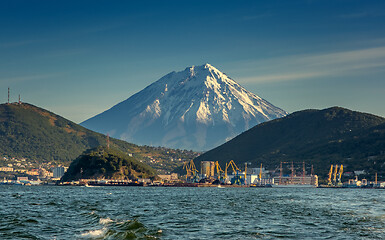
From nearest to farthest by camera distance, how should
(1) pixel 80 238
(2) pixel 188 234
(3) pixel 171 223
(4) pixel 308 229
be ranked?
(1) pixel 80 238, (2) pixel 188 234, (4) pixel 308 229, (3) pixel 171 223

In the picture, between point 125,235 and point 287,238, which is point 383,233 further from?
point 125,235

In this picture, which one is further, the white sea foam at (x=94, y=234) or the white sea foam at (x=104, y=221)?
the white sea foam at (x=104, y=221)

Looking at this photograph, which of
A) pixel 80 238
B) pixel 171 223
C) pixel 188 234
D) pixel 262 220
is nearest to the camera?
pixel 80 238

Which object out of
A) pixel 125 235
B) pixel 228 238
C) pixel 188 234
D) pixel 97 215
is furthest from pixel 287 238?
pixel 97 215

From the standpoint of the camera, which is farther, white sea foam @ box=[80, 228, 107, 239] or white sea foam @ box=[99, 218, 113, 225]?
white sea foam @ box=[99, 218, 113, 225]

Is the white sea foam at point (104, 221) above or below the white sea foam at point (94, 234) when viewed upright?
above

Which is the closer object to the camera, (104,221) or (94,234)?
(94,234)

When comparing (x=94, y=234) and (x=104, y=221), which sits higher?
(x=104, y=221)

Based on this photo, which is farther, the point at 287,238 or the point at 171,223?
the point at 171,223

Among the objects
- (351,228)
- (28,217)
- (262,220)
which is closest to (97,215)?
(28,217)

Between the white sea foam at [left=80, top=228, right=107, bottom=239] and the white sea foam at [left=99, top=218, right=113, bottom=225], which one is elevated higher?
the white sea foam at [left=99, top=218, right=113, bottom=225]
